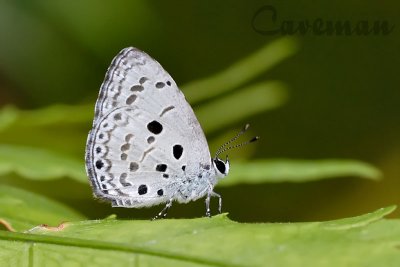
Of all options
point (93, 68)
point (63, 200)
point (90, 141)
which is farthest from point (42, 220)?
point (93, 68)

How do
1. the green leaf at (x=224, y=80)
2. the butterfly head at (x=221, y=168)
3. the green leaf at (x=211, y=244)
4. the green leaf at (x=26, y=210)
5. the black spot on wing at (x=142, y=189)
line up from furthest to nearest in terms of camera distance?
the green leaf at (x=224, y=80) < the butterfly head at (x=221, y=168) < the black spot on wing at (x=142, y=189) < the green leaf at (x=26, y=210) < the green leaf at (x=211, y=244)

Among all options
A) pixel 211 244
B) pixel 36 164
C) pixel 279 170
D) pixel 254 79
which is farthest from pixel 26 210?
pixel 254 79

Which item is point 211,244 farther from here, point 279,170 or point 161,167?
point 279,170

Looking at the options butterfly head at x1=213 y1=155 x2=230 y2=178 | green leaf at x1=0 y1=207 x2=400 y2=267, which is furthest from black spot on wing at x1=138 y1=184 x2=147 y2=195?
green leaf at x1=0 y1=207 x2=400 y2=267

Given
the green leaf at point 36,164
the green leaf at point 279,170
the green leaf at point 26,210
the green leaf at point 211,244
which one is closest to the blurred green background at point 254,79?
the green leaf at point 36,164

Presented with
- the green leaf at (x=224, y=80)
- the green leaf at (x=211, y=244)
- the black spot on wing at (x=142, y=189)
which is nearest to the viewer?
the green leaf at (x=211, y=244)

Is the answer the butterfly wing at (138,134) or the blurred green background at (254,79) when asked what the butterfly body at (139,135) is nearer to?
the butterfly wing at (138,134)
